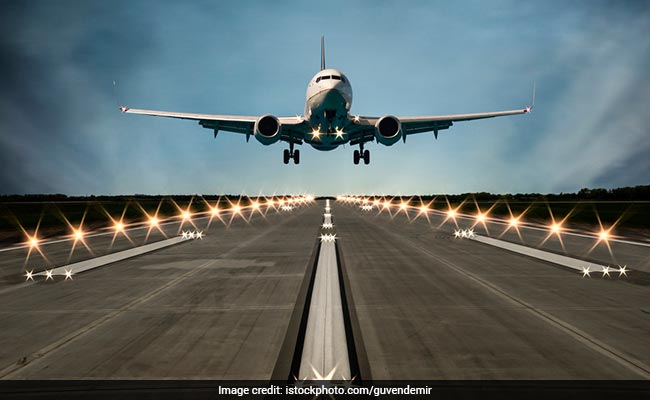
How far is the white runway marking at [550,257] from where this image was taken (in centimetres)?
960

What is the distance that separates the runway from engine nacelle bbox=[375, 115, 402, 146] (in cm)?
1304

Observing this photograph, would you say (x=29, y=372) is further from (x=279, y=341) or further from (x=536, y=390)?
(x=536, y=390)

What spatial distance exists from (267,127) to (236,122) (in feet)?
18.2

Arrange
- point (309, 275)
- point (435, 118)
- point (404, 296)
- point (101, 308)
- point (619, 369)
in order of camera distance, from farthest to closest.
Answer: point (435, 118)
point (309, 275)
point (404, 296)
point (101, 308)
point (619, 369)

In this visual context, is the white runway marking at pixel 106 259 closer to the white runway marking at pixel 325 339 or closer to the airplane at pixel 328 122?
the white runway marking at pixel 325 339

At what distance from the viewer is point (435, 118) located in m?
25.9

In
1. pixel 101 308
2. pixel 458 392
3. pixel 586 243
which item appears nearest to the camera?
pixel 458 392

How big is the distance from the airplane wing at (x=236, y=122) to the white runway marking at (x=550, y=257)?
16404 millimetres

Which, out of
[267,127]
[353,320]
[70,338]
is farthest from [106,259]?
[267,127]

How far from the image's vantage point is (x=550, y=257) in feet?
36.9

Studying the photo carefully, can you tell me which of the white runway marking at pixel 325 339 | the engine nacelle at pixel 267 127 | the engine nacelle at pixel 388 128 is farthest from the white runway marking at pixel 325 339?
the engine nacelle at pixel 388 128

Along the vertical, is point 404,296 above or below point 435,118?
below

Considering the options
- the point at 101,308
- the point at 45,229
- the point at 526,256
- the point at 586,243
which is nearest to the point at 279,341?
the point at 101,308

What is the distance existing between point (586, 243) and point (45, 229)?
2723 cm
